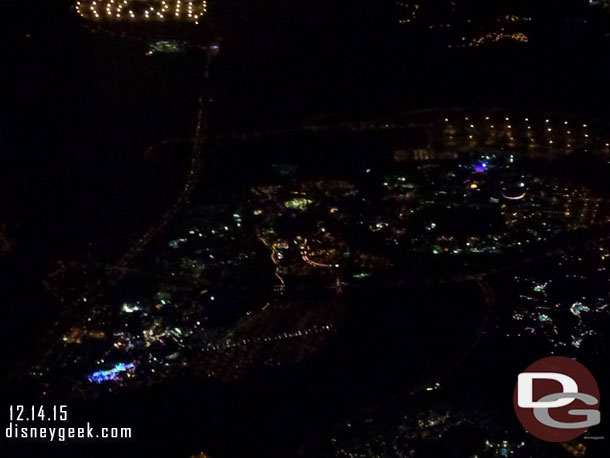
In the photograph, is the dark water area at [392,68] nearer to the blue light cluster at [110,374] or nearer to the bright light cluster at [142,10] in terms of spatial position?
the bright light cluster at [142,10]

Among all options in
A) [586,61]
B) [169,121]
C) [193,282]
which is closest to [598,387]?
[193,282]

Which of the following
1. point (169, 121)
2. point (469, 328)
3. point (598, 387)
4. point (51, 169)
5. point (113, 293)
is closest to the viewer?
point (598, 387)

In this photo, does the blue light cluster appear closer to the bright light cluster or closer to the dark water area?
the dark water area

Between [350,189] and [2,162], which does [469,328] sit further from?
[2,162]

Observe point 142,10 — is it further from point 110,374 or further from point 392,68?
point 110,374

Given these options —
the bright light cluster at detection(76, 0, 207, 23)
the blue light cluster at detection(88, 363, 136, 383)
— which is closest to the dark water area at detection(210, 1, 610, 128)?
the bright light cluster at detection(76, 0, 207, 23)
